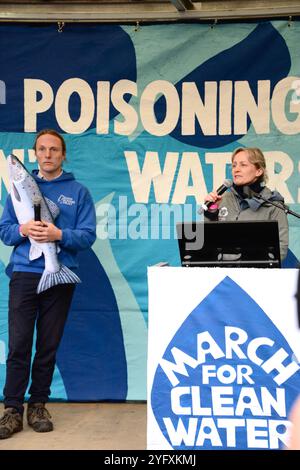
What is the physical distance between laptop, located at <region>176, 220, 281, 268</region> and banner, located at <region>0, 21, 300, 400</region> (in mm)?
1719

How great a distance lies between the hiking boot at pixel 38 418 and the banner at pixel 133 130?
76cm

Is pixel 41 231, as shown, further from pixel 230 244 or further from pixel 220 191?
pixel 230 244

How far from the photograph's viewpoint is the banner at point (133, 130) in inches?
215

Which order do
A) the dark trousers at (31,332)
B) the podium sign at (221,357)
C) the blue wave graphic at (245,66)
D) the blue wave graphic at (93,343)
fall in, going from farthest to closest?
the blue wave graphic at (93,343) < the blue wave graphic at (245,66) < the dark trousers at (31,332) < the podium sign at (221,357)

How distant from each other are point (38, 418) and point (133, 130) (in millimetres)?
2029

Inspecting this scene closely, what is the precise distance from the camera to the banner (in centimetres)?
546

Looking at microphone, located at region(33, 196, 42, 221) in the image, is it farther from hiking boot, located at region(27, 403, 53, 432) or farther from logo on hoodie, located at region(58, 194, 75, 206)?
hiking boot, located at region(27, 403, 53, 432)

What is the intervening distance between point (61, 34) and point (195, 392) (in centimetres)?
302

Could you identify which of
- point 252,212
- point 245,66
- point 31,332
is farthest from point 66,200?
point 245,66

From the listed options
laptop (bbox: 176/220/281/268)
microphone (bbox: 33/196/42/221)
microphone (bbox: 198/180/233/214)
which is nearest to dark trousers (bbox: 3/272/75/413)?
microphone (bbox: 33/196/42/221)

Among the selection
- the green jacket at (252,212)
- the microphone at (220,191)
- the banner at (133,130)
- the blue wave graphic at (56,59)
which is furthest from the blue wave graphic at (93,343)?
→ the microphone at (220,191)

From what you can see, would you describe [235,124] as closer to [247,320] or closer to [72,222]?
[72,222]

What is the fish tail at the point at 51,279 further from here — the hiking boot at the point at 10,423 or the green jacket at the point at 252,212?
the green jacket at the point at 252,212

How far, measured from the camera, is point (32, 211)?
471 centimetres
